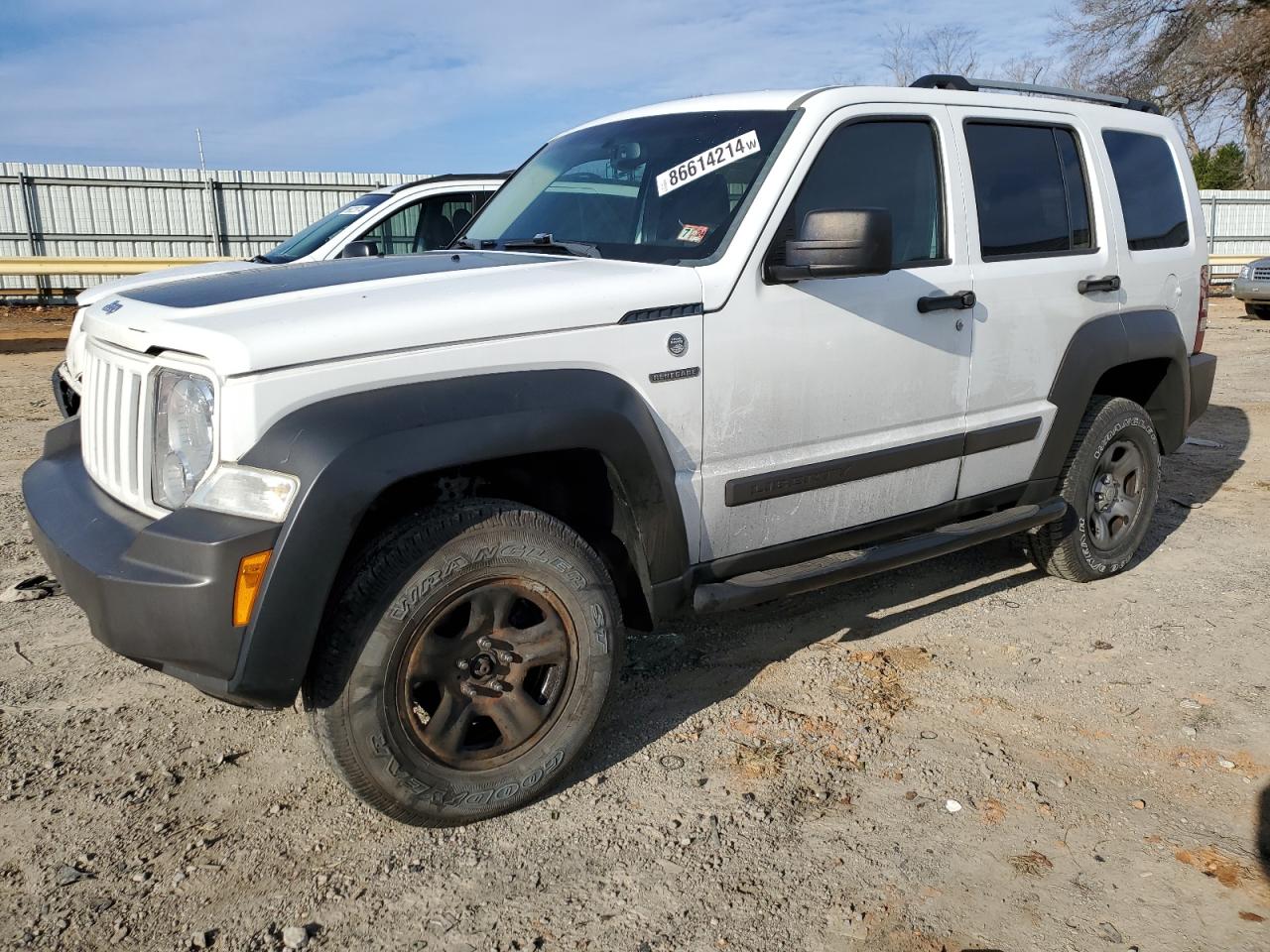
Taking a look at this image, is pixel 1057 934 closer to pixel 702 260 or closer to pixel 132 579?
pixel 702 260

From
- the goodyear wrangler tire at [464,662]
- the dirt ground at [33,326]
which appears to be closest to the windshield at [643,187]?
the goodyear wrangler tire at [464,662]

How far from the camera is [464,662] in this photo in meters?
2.88

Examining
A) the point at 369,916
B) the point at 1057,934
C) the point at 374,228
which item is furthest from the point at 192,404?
the point at 374,228

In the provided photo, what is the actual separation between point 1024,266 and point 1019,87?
1.04 metres

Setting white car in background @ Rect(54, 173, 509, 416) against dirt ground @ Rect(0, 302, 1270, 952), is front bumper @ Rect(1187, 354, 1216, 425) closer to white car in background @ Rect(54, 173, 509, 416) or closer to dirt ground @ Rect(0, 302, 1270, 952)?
dirt ground @ Rect(0, 302, 1270, 952)

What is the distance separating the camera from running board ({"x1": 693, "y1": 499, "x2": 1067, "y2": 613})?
11.0 ft

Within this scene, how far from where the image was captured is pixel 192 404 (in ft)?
8.71

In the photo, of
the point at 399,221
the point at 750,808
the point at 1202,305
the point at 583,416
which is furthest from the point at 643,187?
the point at 399,221

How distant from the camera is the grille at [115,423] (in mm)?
2812

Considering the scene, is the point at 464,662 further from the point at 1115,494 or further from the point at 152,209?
the point at 152,209

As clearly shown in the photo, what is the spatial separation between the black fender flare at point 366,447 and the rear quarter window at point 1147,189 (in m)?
2.98

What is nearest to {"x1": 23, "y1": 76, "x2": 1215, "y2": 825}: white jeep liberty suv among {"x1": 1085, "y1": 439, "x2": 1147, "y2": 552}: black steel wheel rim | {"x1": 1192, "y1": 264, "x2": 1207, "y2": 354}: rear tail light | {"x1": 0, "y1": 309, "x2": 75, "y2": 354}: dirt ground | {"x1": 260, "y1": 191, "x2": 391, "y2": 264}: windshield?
{"x1": 1085, "y1": 439, "x2": 1147, "y2": 552}: black steel wheel rim

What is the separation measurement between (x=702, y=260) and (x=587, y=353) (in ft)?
1.87

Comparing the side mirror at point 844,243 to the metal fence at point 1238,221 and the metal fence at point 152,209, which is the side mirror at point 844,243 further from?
the metal fence at point 1238,221
